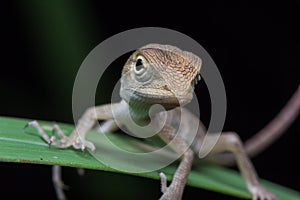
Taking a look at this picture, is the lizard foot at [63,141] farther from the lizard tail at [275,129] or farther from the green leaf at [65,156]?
the lizard tail at [275,129]

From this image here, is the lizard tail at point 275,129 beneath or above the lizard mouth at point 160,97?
beneath

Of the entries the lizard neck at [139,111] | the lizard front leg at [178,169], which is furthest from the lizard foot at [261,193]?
the lizard neck at [139,111]

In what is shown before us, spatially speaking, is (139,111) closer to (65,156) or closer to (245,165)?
(65,156)

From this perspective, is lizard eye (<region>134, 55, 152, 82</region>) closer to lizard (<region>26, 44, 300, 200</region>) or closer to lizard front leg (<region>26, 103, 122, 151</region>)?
lizard (<region>26, 44, 300, 200</region>)

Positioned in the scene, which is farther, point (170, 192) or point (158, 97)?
point (170, 192)

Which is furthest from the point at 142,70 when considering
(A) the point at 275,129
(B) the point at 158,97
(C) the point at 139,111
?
(A) the point at 275,129

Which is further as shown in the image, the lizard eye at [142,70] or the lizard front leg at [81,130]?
the lizard front leg at [81,130]

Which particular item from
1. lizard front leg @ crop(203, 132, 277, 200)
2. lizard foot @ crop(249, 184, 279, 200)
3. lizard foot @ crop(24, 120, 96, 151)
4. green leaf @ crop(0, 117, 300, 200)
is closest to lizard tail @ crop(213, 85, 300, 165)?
lizard front leg @ crop(203, 132, 277, 200)
